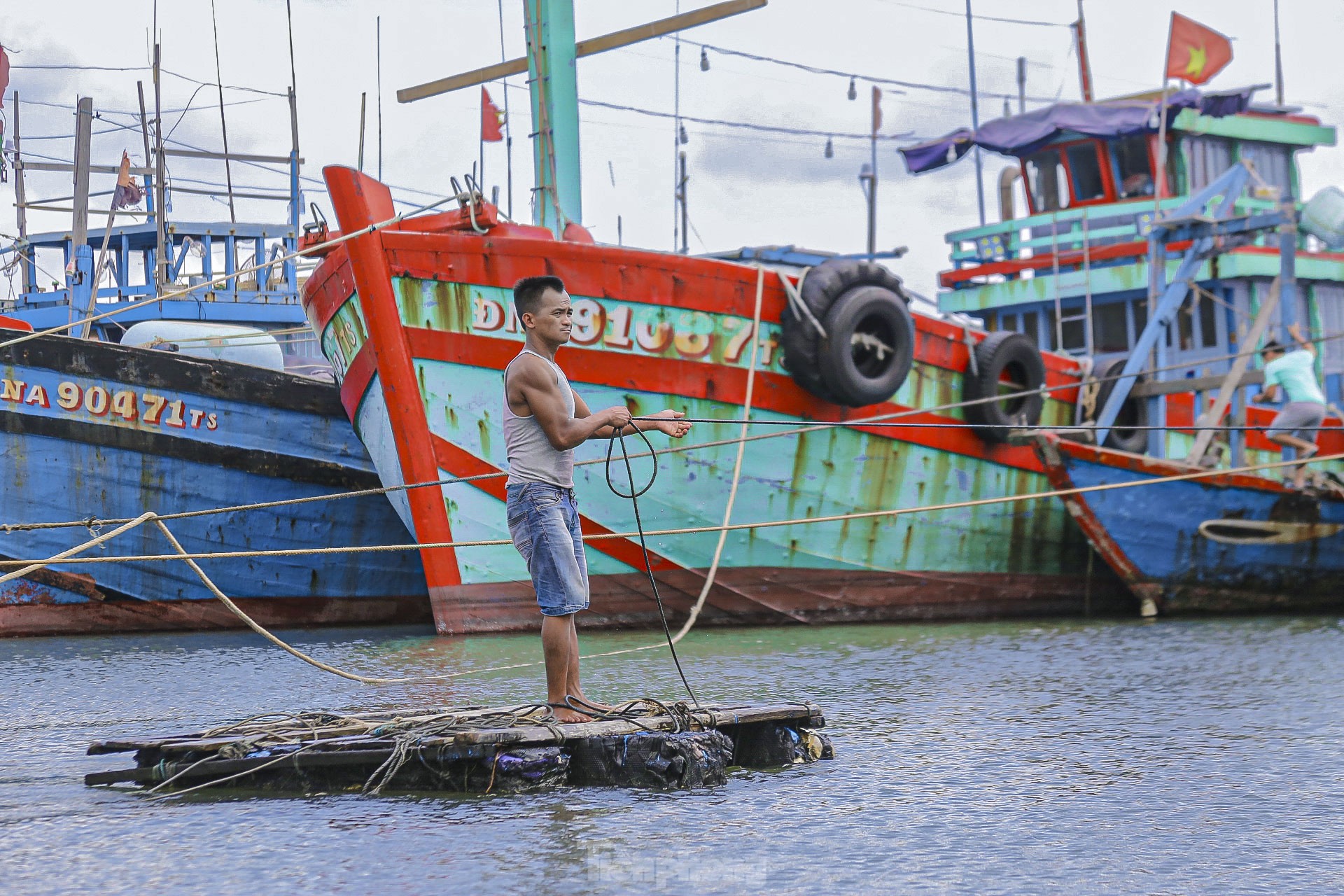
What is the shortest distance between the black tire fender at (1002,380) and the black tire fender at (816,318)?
1.42 m

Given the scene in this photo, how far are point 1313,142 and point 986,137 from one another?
3961mm

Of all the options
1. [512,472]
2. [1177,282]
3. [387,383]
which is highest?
[1177,282]

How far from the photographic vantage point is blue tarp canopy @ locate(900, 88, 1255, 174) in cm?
1442

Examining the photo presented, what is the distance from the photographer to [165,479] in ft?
34.3

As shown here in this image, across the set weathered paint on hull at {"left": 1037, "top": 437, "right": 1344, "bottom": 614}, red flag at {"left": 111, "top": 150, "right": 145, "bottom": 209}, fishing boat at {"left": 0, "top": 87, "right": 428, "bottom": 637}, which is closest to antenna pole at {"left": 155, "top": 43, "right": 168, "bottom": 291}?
red flag at {"left": 111, "top": 150, "right": 145, "bottom": 209}

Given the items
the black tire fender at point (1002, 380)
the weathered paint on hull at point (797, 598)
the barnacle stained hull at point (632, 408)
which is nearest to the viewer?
the barnacle stained hull at point (632, 408)

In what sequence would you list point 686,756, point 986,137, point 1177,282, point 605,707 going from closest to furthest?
point 686,756
point 605,707
point 1177,282
point 986,137

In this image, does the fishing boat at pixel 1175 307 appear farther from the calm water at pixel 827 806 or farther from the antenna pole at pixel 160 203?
the antenna pole at pixel 160 203

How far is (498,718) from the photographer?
4.57 m

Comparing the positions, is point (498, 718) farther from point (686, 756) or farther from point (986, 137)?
point (986, 137)

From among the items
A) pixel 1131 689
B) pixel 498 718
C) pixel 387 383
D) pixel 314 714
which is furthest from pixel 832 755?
pixel 387 383

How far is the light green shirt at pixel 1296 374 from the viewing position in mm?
10836

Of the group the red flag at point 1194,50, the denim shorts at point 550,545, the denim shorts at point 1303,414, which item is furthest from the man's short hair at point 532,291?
the red flag at point 1194,50

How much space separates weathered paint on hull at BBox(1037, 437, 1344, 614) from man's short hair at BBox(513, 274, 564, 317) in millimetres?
6514
